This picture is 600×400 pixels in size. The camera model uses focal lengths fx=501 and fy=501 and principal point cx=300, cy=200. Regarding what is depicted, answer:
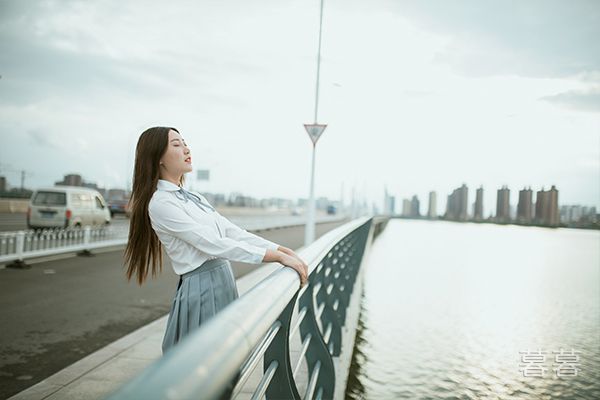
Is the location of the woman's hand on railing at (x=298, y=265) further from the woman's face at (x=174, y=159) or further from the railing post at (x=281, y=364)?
the woman's face at (x=174, y=159)

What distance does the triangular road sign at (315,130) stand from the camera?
40.4 ft

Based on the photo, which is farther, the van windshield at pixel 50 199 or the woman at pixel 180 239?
the van windshield at pixel 50 199

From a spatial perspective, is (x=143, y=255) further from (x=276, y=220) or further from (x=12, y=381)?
(x=276, y=220)

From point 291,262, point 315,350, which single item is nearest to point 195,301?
point 291,262

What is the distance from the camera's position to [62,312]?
244 inches

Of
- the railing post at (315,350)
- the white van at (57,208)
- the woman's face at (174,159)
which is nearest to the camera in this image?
the woman's face at (174,159)

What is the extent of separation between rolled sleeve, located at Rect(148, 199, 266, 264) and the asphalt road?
2576 mm

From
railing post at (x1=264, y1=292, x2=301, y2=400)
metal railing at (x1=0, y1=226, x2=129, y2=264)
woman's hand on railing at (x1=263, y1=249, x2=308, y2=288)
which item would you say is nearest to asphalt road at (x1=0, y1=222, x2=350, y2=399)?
metal railing at (x1=0, y1=226, x2=129, y2=264)

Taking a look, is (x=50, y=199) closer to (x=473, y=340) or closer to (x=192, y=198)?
(x=473, y=340)

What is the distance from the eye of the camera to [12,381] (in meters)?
3.86

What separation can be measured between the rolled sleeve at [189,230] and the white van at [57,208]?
13.4 metres

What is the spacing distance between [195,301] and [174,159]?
1.96 ft

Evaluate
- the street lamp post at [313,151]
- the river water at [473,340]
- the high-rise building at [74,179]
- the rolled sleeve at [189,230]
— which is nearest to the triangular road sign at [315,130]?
the street lamp post at [313,151]

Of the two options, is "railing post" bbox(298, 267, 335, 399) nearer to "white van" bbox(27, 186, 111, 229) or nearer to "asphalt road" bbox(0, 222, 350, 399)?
"asphalt road" bbox(0, 222, 350, 399)
